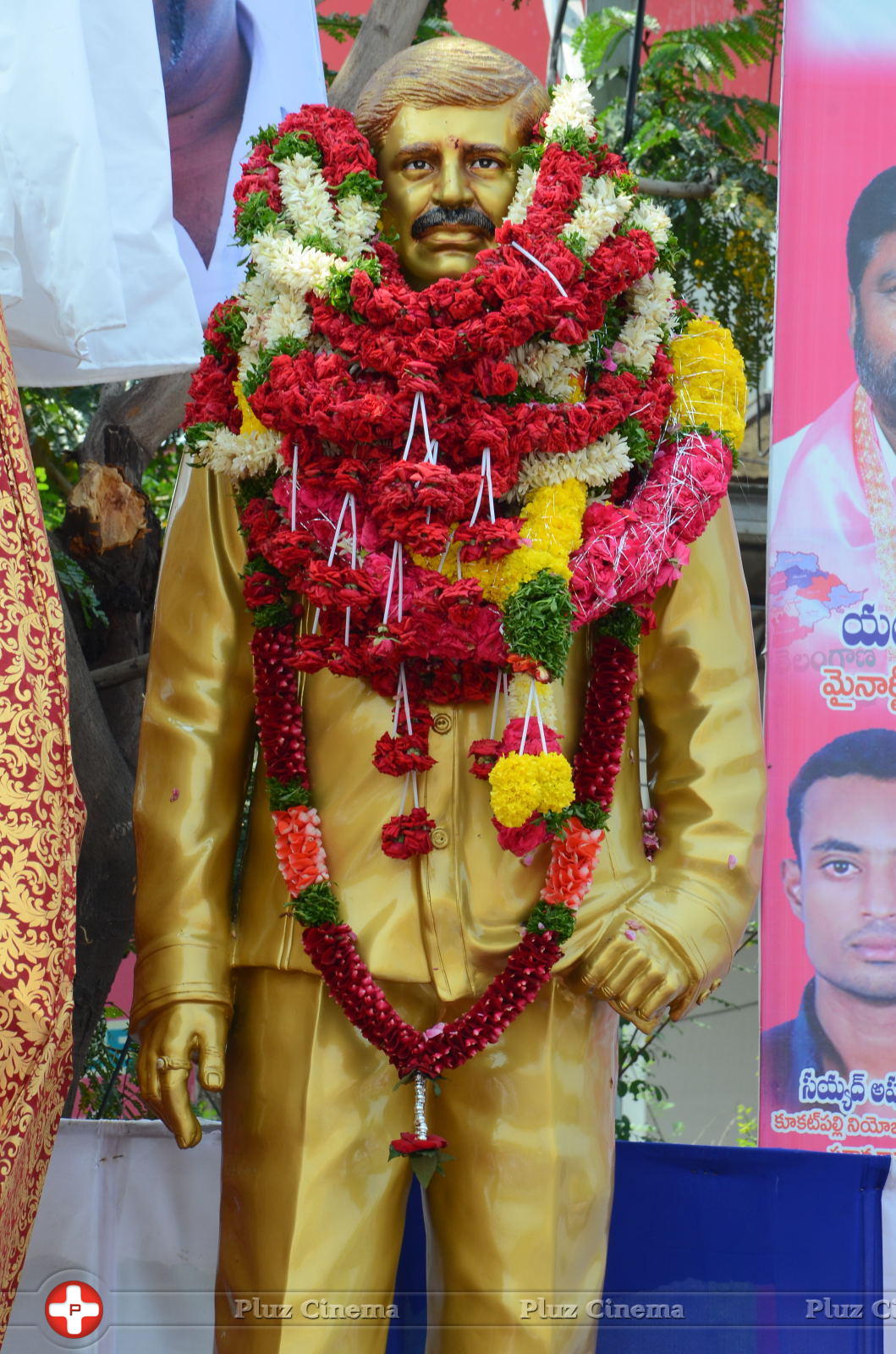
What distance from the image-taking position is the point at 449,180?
8.89ft

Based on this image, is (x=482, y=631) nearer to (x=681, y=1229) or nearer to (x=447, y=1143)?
(x=447, y=1143)

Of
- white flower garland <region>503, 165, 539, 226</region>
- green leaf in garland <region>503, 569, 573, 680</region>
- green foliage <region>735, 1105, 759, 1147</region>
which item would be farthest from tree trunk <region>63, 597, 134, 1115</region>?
green foliage <region>735, 1105, 759, 1147</region>

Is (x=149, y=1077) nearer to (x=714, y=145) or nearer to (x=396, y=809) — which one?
(x=396, y=809)

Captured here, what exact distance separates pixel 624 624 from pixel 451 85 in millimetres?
882

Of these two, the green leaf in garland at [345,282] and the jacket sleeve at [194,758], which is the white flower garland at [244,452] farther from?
the green leaf in garland at [345,282]

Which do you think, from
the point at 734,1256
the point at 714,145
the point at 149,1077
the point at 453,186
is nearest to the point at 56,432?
the point at 714,145

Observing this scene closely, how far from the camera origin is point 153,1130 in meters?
3.10

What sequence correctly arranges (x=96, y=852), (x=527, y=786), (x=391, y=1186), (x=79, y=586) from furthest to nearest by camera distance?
(x=79, y=586)
(x=96, y=852)
(x=391, y=1186)
(x=527, y=786)

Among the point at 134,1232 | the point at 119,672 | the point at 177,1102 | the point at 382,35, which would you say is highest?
the point at 382,35

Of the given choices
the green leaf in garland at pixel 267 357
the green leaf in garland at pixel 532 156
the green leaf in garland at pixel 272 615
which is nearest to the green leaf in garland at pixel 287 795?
the green leaf in garland at pixel 272 615

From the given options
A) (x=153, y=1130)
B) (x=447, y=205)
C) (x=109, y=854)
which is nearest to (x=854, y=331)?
(x=447, y=205)

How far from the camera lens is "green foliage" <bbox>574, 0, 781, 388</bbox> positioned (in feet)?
17.0

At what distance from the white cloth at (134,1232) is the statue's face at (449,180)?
5.16 feet

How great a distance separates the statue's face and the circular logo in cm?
180
